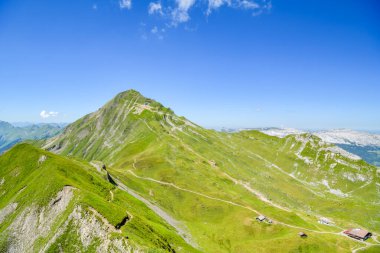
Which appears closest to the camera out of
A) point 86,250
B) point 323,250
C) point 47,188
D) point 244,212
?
point 86,250

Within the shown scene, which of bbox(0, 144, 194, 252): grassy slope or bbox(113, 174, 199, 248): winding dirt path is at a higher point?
bbox(0, 144, 194, 252): grassy slope

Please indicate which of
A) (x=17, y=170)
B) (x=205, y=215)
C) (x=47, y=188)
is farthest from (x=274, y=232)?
(x=17, y=170)

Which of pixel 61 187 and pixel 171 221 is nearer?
pixel 61 187

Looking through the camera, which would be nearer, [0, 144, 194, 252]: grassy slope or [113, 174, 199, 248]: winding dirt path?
[0, 144, 194, 252]: grassy slope

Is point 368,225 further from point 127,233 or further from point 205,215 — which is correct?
point 127,233

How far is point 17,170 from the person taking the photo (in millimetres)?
118875

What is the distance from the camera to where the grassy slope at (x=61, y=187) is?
76.9m

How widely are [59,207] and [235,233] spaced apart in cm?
8778

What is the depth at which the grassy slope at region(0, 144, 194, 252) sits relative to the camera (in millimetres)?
76944

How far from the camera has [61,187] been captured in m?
86.4

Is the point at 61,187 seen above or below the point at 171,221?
above

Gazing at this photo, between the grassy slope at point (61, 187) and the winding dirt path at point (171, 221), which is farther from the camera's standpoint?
the winding dirt path at point (171, 221)

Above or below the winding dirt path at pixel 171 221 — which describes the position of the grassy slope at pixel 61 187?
above

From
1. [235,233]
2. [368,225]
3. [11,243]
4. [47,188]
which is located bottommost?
[368,225]
